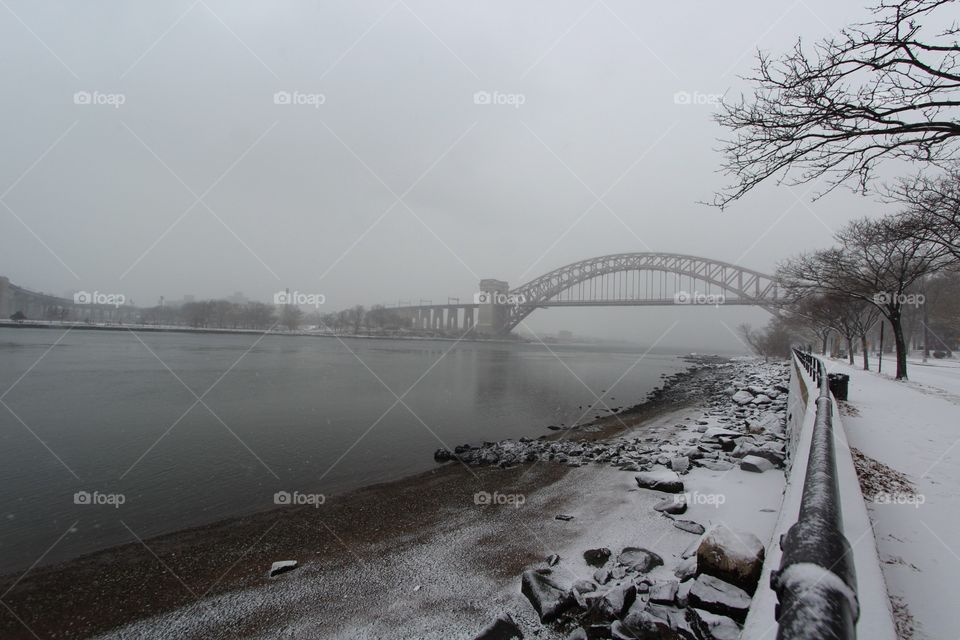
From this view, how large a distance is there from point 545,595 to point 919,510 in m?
3.05

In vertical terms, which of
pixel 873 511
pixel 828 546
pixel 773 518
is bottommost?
pixel 773 518

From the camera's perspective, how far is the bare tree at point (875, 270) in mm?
15961

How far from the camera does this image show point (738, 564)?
10.6 ft

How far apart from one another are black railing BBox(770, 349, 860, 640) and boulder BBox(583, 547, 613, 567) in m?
3.29

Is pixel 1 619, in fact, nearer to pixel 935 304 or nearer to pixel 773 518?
pixel 773 518

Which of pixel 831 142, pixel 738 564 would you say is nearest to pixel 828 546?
pixel 738 564

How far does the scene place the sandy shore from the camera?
148 inches

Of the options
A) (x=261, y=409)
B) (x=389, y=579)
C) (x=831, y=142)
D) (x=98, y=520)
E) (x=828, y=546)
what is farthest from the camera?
(x=261, y=409)

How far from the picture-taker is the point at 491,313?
91.9m

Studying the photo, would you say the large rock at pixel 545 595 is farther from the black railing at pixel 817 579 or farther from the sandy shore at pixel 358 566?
the black railing at pixel 817 579

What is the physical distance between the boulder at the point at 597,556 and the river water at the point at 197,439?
178 inches

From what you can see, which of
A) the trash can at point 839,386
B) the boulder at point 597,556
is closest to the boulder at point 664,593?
the boulder at point 597,556

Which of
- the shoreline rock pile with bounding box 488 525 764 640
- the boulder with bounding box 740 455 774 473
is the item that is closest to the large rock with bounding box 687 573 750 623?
the shoreline rock pile with bounding box 488 525 764 640

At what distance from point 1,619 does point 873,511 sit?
24.9ft
